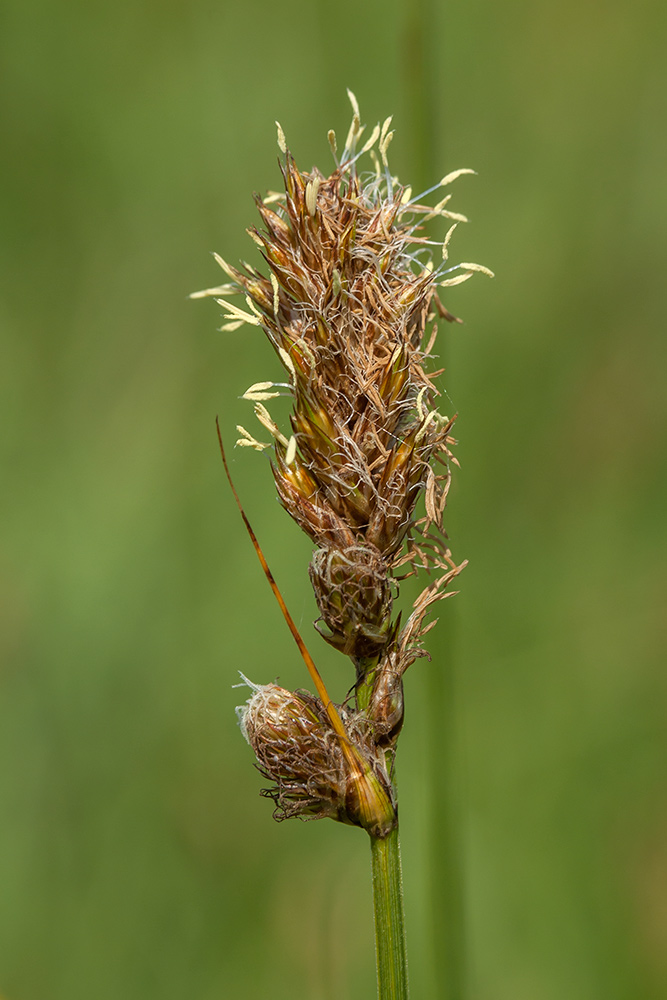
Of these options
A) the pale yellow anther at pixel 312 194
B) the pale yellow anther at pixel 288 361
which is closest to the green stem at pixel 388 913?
the pale yellow anther at pixel 288 361

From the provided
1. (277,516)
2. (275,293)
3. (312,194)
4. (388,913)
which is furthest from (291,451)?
(277,516)

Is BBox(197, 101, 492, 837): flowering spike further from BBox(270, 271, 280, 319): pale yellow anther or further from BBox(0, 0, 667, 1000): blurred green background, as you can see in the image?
Result: BBox(0, 0, 667, 1000): blurred green background

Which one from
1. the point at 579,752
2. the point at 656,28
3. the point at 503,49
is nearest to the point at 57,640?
the point at 579,752

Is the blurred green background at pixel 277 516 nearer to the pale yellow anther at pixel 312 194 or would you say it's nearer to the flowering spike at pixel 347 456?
the flowering spike at pixel 347 456

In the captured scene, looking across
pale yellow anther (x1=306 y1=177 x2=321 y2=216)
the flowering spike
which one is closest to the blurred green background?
the flowering spike

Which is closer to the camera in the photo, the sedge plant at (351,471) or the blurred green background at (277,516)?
the sedge plant at (351,471)
